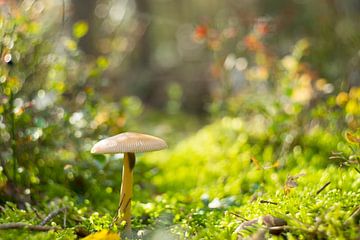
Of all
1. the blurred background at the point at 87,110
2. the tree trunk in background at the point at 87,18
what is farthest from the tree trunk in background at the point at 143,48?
the blurred background at the point at 87,110

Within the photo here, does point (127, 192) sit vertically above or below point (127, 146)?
below

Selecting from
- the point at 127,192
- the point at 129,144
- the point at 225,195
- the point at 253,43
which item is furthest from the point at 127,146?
the point at 253,43

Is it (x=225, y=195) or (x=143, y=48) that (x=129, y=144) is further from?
(x=143, y=48)

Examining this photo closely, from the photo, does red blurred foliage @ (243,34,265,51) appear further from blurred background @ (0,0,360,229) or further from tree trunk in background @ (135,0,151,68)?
tree trunk in background @ (135,0,151,68)

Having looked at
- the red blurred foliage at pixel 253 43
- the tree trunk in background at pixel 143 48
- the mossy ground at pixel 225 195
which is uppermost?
the tree trunk in background at pixel 143 48

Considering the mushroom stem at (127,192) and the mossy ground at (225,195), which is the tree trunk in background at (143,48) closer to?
the mossy ground at (225,195)

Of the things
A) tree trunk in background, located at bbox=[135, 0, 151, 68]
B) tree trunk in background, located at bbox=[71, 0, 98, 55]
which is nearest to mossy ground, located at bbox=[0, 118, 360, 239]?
tree trunk in background, located at bbox=[71, 0, 98, 55]
